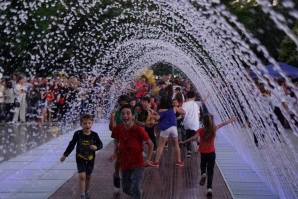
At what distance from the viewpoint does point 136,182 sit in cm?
769

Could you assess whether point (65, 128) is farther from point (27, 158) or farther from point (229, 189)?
point (229, 189)

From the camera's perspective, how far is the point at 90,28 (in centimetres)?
3512

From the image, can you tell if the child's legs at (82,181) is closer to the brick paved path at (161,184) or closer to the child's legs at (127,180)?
the brick paved path at (161,184)

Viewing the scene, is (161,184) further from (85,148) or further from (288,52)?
(288,52)

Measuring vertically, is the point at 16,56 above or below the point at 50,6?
below

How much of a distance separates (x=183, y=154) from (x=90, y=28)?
2230cm

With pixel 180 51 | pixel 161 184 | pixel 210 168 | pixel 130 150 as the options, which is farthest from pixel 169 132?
pixel 180 51

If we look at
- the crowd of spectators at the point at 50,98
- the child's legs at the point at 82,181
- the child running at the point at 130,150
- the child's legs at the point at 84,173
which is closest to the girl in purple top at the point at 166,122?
the child's legs at the point at 84,173

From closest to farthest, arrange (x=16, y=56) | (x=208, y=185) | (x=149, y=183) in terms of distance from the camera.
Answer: (x=208, y=185) → (x=149, y=183) → (x=16, y=56)

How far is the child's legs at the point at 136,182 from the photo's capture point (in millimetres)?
7602

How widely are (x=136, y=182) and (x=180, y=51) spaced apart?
22.4 m

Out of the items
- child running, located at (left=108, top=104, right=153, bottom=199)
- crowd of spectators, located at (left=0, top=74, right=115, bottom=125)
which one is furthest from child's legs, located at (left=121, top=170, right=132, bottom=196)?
crowd of spectators, located at (left=0, top=74, right=115, bottom=125)

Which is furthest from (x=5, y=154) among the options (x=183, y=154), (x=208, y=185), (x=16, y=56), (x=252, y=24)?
(x=252, y=24)

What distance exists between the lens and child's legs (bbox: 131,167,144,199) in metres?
7.60
